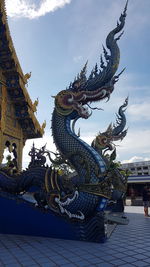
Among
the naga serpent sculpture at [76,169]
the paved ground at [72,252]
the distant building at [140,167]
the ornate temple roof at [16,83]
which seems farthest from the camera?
the distant building at [140,167]

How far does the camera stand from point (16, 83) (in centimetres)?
937

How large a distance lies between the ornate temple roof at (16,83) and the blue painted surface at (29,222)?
531cm

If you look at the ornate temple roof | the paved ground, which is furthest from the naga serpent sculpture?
the ornate temple roof

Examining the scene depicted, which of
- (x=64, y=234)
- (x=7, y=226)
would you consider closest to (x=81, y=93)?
(x=64, y=234)

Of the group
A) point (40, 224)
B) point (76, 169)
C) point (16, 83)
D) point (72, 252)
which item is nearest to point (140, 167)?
point (16, 83)

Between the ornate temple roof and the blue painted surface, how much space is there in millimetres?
5313

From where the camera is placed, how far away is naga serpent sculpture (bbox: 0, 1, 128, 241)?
4957mm

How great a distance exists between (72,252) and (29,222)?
6.12 ft

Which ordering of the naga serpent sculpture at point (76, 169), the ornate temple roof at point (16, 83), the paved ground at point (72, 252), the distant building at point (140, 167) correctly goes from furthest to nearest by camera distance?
the distant building at point (140, 167) < the ornate temple roof at point (16, 83) < the naga serpent sculpture at point (76, 169) < the paved ground at point (72, 252)

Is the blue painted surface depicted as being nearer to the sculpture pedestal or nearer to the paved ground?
the sculpture pedestal

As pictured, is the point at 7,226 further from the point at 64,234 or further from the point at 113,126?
the point at 113,126

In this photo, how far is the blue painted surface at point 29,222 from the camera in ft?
16.4

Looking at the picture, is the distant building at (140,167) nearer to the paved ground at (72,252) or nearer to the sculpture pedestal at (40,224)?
the sculpture pedestal at (40,224)

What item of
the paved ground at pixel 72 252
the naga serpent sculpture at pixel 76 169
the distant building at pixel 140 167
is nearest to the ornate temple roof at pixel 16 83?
the naga serpent sculpture at pixel 76 169
